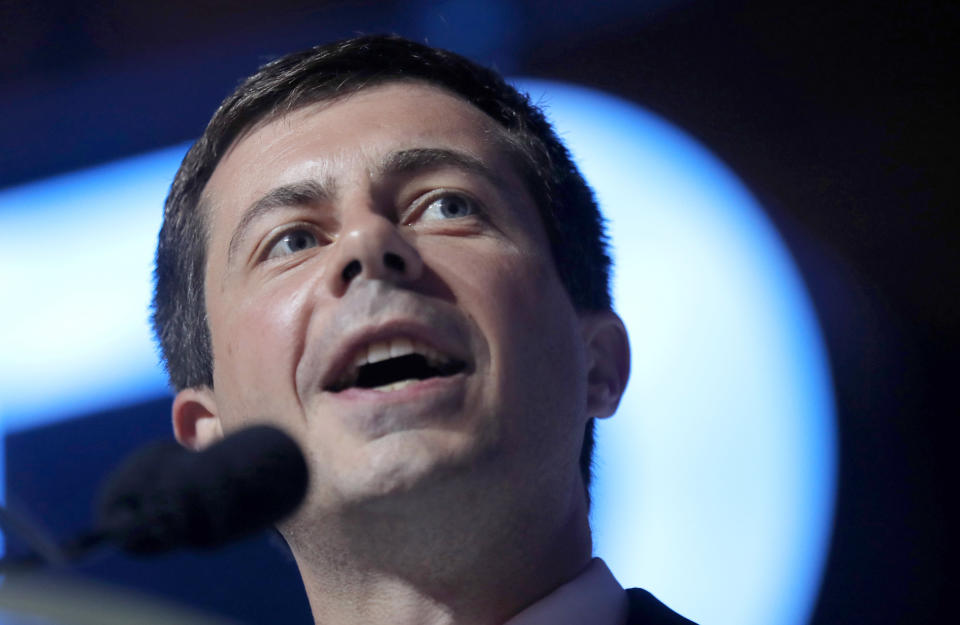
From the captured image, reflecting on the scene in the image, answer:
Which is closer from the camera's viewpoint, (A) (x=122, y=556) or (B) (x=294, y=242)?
(B) (x=294, y=242)

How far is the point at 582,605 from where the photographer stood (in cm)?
113

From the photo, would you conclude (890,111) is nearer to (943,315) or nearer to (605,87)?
(943,315)

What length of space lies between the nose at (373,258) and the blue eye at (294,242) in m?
0.12

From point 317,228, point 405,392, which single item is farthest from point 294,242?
point 405,392

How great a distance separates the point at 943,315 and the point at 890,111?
379mm

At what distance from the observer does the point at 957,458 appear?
170cm

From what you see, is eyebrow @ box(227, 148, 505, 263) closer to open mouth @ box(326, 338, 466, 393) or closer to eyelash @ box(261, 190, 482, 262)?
eyelash @ box(261, 190, 482, 262)

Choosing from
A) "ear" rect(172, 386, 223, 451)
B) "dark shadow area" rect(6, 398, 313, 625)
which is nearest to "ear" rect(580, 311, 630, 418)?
"ear" rect(172, 386, 223, 451)

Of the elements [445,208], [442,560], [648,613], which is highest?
[445,208]

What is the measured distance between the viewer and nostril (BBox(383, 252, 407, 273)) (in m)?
1.10

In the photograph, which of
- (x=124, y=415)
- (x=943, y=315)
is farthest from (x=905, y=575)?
(x=124, y=415)

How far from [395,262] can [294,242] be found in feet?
0.60

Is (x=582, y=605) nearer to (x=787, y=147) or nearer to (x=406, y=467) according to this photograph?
(x=406, y=467)

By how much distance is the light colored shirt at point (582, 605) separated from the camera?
3.67 feet
